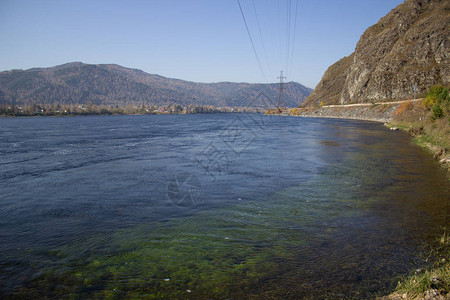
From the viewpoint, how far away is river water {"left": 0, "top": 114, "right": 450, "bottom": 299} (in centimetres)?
720

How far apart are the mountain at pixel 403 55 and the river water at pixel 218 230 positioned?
2671 inches

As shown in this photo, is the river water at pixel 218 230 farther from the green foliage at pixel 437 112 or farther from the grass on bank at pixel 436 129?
the green foliage at pixel 437 112

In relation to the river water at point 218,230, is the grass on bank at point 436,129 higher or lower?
higher

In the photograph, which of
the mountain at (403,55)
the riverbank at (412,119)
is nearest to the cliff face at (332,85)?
the mountain at (403,55)

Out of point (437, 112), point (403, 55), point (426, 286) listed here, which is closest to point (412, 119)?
point (437, 112)

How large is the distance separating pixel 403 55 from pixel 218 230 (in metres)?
94.2

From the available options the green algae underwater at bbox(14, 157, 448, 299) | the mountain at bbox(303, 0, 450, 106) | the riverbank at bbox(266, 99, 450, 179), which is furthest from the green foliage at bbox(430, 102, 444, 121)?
the mountain at bbox(303, 0, 450, 106)

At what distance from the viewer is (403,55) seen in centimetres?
8438

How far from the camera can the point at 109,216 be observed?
39.1 ft

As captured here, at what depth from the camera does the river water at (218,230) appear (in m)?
7.20

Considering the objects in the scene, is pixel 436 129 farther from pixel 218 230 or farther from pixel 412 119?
pixel 218 230

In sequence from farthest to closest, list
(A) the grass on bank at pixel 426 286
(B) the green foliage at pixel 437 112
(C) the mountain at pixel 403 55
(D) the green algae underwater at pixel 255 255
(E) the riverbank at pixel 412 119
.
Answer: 1. (C) the mountain at pixel 403 55
2. (B) the green foliage at pixel 437 112
3. (E) the riverbank at pixel 412 119
4. (D) the green algae underwater at pixel 255 255
5. (A) the grass on bank at pixel 426 286

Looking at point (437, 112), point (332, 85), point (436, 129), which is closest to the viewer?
point (436, 129)

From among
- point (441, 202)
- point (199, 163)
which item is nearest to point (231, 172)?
point (199, 163)
